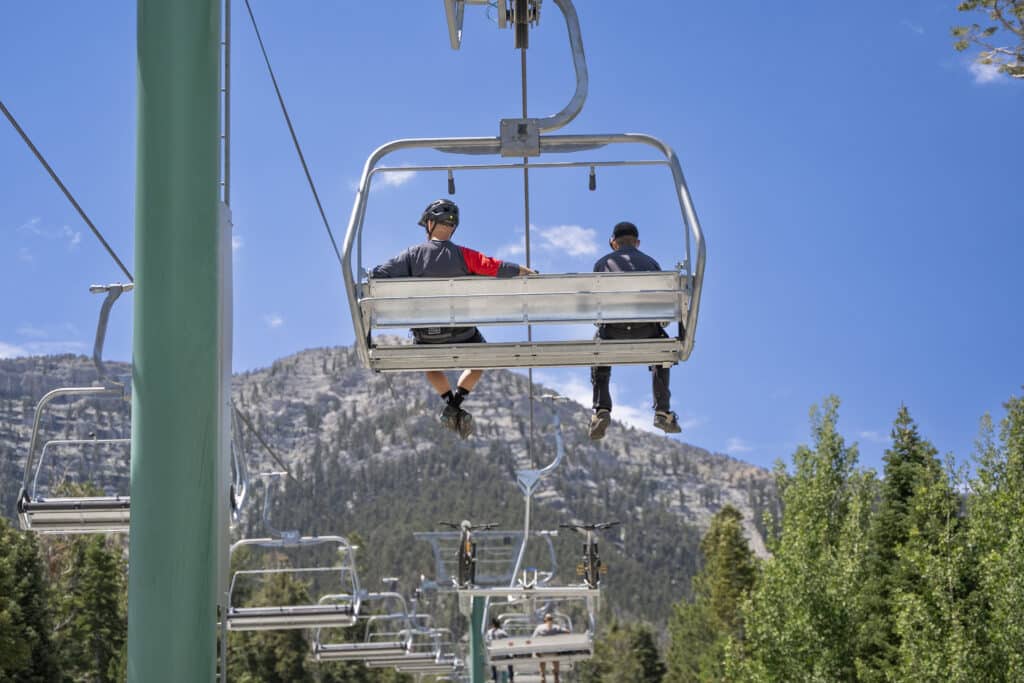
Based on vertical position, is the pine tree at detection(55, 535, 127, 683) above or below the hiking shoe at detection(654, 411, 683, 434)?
below

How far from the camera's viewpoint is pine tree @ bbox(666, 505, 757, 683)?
53.0m

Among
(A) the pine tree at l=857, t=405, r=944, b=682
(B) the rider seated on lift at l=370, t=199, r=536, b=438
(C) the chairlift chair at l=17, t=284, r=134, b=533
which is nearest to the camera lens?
(B) the rider seated on lift at l=370, t=199, r=536, b=438

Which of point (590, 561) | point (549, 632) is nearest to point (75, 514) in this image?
point (590, 561)

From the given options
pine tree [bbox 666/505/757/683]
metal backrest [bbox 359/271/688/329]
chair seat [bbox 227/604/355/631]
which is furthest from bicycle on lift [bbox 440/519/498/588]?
pine tree [bbox 666/505/757/683]

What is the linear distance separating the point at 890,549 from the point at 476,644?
1329 centimetres

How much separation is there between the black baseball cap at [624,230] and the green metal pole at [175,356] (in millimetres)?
4657

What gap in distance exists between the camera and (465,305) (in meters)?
5.82

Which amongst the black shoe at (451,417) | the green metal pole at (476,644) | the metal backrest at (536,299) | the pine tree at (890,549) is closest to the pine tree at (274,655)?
the pine tree at (890,549)

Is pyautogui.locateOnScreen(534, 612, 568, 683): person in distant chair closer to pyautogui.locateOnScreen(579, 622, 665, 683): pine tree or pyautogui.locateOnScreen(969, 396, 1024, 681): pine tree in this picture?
pyautogui.locateOnScreen(969, 396, 1024, 681): pine tree

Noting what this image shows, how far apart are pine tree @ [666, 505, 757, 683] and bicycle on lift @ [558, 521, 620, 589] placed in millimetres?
30907

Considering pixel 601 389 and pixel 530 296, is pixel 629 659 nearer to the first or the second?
pixel 601 389

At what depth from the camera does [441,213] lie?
7559mm

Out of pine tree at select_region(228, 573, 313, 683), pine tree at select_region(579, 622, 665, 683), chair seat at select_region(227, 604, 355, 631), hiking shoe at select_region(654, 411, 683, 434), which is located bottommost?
pine tree at select_region(579, 622, 665, 683)

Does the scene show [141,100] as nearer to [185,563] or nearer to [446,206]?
[185,563]
